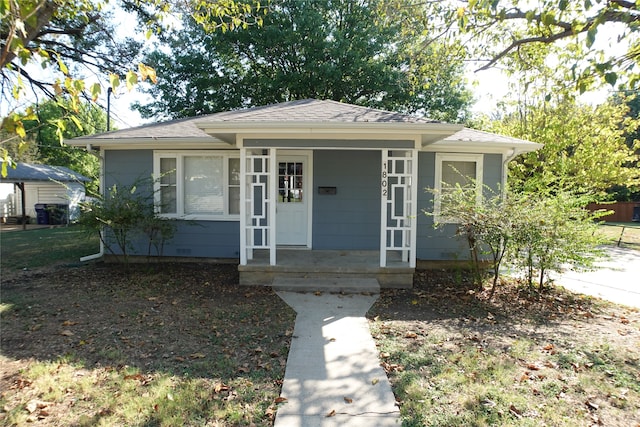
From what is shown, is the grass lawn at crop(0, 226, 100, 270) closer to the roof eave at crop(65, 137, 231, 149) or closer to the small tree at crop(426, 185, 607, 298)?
the roof eave at crop(65, 137, 231, 149)

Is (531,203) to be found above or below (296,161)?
below

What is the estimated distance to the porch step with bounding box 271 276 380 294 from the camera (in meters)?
5.99

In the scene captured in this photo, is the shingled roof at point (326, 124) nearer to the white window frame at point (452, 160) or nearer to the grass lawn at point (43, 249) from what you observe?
the white window frame at point (452, 160)

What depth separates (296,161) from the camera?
8078 mm

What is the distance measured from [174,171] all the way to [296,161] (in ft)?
8.41

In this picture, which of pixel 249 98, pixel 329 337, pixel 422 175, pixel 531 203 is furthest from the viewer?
pixel 249 98

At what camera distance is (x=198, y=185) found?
813 centimetres

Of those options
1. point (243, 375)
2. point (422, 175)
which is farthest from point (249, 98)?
point (243, 375)

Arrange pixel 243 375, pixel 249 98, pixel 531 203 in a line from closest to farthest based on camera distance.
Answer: pixel 243 375 < pixel 531 203 < pixel 249 98

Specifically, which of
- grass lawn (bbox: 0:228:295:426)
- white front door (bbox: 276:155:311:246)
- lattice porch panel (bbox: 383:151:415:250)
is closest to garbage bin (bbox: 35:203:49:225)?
grass lawn (bbox: 0:228:295:426)

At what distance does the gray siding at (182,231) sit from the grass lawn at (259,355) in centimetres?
155

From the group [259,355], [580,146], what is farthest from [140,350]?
[580,146]

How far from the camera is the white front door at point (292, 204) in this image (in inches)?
318

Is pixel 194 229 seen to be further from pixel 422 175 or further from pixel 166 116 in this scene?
pixel 166 116
